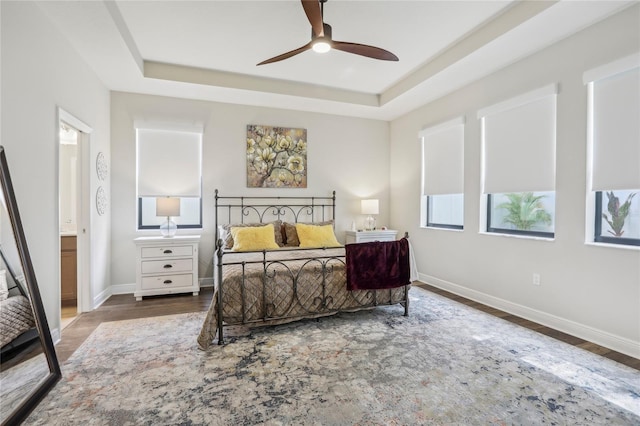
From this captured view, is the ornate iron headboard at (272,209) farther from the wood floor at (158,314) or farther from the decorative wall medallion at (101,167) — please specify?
the decorative wall medallion at (101,167)

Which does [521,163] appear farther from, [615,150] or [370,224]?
[370,224]

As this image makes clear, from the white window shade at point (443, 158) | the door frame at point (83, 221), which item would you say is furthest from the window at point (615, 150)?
the door frame at point (83, 221)

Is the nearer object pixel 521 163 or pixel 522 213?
pixel 521 163

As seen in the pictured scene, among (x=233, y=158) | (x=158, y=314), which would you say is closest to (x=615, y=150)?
(x=233, y=158)

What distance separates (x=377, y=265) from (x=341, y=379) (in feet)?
4.16

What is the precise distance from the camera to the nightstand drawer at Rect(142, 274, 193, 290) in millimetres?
4066

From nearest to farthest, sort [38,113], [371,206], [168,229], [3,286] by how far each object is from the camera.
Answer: [3,286] < [38,113] < [168,229] < [371,206]

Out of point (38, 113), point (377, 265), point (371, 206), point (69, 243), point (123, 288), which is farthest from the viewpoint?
point (371, 206)

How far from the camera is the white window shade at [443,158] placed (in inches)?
169

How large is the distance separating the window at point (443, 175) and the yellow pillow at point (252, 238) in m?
2.47

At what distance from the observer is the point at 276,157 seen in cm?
506

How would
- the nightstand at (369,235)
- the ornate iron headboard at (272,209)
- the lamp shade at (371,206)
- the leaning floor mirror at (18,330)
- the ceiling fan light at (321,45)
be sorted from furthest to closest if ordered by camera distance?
the lamp shade at (371,206) → the nightstand at (369,235) → the ornate iron headboard at (272,209) → the ceiling fan light at (321,45) → the leaning floor mirror at (18,330)

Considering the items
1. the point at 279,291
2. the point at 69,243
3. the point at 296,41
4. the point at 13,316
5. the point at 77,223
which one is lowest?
the point at 279,291

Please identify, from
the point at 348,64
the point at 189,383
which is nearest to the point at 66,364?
the point at 189,383
